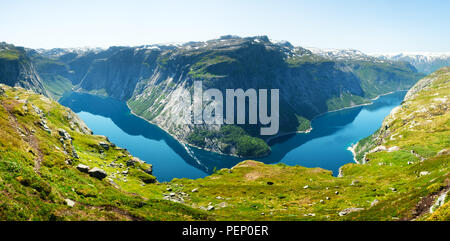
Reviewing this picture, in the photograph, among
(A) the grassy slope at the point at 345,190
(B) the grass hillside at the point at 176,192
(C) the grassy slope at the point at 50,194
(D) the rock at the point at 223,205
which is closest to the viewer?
(C) the grassy slope at the point at 50,194

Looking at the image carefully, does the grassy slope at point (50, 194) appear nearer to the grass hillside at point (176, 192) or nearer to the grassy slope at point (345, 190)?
the grass hillside at point (176, 192)

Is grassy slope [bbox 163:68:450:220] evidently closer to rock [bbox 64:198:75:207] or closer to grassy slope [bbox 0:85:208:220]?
grassy slope [bbox 0:85:208:220]

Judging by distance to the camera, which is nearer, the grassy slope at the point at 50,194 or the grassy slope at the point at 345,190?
the grassy slope at the point at 50,194

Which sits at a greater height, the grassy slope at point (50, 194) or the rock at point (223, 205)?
the grassy slope at point (50, 194)

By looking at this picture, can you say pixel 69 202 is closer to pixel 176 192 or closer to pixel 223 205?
pixel 223 205

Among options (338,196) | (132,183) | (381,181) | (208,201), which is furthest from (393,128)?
(132,183)

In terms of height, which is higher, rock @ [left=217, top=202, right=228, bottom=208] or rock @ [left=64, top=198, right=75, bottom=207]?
rock @ [left=64, top=198, right=75, bottom=207]

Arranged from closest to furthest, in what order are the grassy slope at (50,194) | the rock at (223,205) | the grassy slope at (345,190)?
the grassy slope at (50,194), the grassy slope at (345,190), the rock at (223,205)

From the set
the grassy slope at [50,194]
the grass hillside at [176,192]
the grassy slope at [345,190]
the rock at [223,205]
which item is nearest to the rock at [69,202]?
the grass hillside at [176,192]

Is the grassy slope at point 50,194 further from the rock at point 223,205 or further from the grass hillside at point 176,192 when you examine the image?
the rock at point 223,205

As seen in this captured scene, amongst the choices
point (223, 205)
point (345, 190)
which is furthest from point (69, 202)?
point (345, 190)

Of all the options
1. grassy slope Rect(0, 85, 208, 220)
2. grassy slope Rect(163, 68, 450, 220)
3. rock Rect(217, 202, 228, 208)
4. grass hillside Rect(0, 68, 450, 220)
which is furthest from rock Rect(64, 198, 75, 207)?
rock Rect(217, 202, 228, 208)
